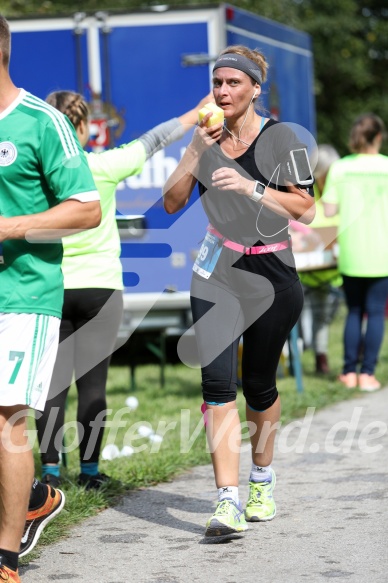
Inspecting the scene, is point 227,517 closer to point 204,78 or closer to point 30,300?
point 30,300

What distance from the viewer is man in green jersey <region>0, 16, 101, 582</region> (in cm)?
389

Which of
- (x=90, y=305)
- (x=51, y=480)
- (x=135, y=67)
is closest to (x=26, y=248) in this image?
(x=90, y=305)

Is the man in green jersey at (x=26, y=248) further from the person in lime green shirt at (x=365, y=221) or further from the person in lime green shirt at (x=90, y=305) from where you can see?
the person in lime green shirt at (x=365, y=221)

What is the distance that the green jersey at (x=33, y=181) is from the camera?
12.8ft

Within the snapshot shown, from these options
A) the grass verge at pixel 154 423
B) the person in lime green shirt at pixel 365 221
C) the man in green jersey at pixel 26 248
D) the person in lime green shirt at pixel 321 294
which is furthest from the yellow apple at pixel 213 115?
the person in lime green shirt at pixel 321 294

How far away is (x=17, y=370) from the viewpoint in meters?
3.90

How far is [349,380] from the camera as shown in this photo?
9555 mm

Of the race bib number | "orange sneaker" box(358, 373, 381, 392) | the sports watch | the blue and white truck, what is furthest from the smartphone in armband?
the blue and white truck

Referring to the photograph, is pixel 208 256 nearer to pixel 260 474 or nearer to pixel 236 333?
pixel 236 333

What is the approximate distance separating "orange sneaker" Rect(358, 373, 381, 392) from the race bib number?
4.65 meters

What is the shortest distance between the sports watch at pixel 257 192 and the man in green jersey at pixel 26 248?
893 mm

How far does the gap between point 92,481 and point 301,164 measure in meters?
2.00

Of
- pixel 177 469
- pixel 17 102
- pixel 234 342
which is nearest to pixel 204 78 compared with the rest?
pixel 177 469

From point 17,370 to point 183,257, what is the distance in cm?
634
